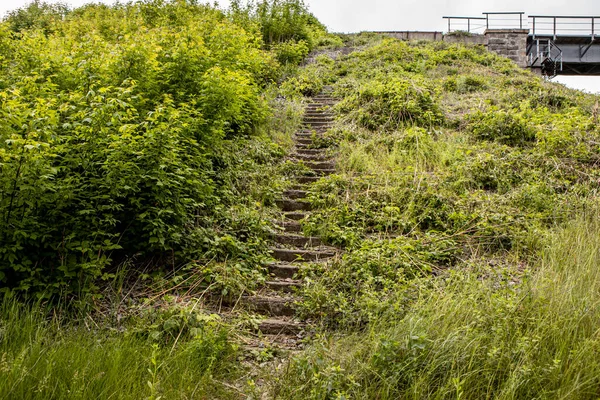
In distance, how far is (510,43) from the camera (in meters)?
19.8

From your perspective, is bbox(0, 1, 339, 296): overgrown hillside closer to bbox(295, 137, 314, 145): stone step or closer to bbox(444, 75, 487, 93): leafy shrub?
bbox(295, 137, 314, 145): stone step

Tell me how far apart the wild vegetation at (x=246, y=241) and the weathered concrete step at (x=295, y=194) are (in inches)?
8.1

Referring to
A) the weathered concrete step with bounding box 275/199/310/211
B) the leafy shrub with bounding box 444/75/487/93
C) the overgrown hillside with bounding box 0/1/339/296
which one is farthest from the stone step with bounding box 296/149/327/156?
the leafy shrub with bounding box 444/75/487/93

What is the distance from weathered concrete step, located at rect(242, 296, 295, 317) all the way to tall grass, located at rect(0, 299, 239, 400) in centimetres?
88

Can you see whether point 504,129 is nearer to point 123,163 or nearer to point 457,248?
point 457,248

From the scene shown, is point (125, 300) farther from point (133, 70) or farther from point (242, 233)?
point (133, 70)

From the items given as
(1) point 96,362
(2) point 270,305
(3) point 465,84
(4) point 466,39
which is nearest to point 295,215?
(2) point 270,305

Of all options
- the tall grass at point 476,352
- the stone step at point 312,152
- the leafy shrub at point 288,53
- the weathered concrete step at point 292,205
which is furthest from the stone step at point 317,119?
the tall grass at point 476,352

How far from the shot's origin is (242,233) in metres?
5.69

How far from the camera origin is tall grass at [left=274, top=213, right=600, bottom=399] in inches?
112

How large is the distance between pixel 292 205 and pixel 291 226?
0.62 meters

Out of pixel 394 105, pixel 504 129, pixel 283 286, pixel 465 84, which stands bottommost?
pixel 283 286

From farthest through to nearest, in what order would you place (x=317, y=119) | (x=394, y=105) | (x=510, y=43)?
(x=510, y=43) → (x=317, y=119) → (x=394, y=105)

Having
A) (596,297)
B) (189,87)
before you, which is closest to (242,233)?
(189,87)
